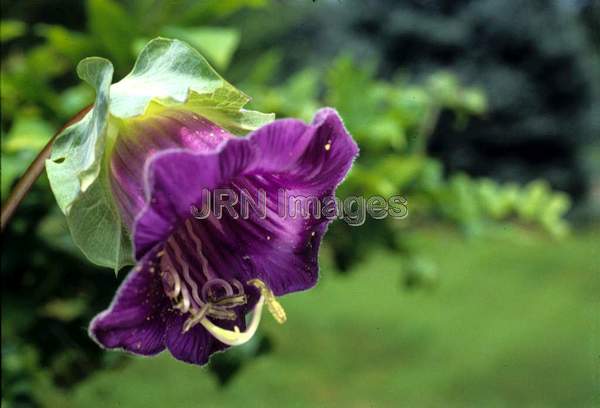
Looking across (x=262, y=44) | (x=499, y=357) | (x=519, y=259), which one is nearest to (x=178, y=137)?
(x=499, y=357)

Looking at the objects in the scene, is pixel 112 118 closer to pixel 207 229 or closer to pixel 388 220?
pixel 207 229

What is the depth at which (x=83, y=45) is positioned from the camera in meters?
0.79

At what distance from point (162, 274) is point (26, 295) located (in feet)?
1.46

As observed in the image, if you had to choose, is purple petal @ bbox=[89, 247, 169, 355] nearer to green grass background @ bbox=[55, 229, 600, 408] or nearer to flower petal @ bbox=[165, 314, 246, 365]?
flower petal @ bbox=[165, 314, 246, 365]

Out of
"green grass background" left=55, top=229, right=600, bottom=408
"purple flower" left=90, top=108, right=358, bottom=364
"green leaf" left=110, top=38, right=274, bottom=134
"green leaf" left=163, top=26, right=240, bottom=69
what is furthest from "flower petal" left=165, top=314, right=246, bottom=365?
"green grass background" left=55, top=229, right=600, bottom=408

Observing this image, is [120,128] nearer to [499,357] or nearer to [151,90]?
[151,90]

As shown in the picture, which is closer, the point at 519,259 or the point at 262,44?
the point at 519,259

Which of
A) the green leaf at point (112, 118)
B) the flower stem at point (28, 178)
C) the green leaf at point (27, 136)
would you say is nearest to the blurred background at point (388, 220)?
the green leaf at point (27, 136)

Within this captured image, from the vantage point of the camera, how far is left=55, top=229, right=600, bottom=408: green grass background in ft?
7.82

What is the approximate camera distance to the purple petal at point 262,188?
1.13ft

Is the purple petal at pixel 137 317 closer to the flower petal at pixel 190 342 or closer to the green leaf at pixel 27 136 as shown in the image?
the flower petal at pixel 190 342

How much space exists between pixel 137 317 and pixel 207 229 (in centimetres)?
6

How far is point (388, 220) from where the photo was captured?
1.02m

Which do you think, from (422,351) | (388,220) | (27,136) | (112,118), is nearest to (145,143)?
(112,118)
